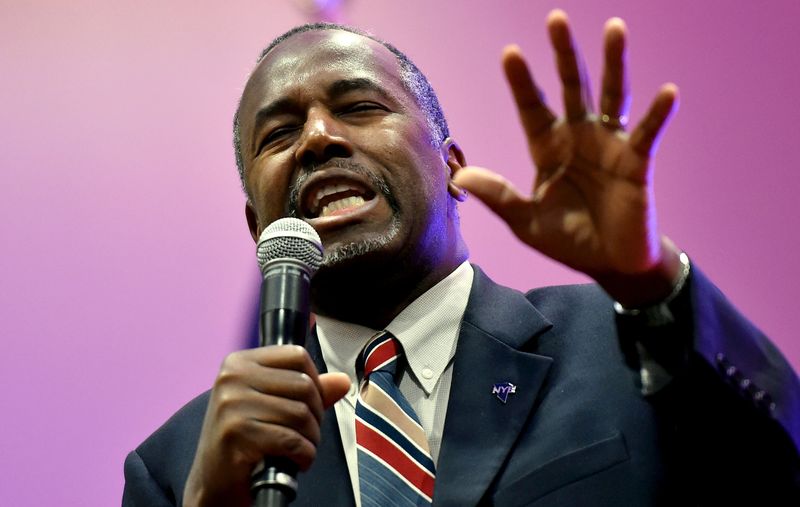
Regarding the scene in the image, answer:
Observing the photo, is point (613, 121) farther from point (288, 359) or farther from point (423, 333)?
point (423, 333)

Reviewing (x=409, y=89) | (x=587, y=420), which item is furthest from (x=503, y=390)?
(x=409, y=89)

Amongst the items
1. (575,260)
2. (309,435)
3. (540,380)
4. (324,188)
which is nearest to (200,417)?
(324,188)

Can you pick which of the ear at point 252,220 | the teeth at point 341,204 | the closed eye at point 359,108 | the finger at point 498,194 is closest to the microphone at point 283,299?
the finger at point 498,194

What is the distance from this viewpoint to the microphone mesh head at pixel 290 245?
5.06 feet

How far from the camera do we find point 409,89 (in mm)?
2582

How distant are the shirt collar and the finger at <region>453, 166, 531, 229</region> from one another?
58 centimetres

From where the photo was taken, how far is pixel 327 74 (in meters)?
2.45

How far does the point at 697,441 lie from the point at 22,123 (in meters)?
2.11

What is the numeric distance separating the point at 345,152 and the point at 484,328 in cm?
48

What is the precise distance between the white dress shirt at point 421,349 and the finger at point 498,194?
56 centimetres

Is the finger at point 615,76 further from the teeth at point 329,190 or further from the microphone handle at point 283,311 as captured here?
the teeth at point 329,190

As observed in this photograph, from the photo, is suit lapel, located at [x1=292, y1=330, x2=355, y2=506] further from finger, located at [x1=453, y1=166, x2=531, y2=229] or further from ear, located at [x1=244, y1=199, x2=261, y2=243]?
ear, located at [x1=244, y1=199, x2=261, y2=243]

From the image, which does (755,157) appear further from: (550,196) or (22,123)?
(22,123)

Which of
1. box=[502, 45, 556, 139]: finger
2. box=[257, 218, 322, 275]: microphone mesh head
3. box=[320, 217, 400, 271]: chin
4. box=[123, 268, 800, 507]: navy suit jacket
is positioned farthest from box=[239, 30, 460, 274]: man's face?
box=[502, 45, 556, 139]: finger
